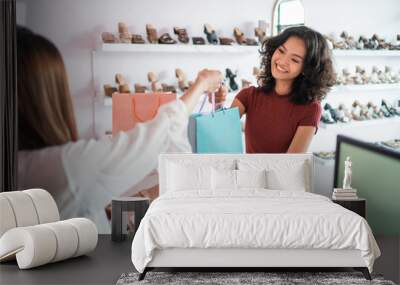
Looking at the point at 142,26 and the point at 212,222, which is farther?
the point at 142,26

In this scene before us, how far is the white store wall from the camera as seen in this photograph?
7.40 meters

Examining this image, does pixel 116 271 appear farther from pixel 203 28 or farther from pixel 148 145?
pixel 203 28

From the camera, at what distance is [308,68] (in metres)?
7.21

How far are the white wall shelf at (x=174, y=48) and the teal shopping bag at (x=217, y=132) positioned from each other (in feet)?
1.90

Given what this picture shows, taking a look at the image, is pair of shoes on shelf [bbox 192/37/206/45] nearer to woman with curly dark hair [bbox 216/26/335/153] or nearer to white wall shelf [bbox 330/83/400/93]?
woman with curly dark hair [bbox 216/26/335/153]

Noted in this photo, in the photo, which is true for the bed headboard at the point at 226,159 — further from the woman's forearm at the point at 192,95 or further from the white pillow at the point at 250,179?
the woman's forearm at the point at 192,95

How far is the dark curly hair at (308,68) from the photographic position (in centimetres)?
727

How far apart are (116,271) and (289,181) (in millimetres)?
1727

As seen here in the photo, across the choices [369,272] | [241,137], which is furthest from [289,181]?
[369,272]

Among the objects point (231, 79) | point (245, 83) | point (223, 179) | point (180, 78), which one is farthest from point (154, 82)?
point (223, 179)

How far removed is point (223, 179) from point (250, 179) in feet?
0.74

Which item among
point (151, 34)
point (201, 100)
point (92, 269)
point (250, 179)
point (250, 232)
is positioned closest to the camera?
point (250, 232)

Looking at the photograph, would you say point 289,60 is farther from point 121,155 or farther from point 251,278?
point 251,278

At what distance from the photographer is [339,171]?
298 inches
